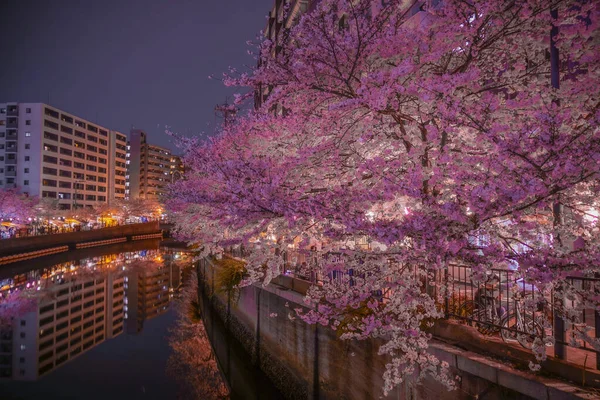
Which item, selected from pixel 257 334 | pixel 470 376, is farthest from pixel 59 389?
pixel 470 376

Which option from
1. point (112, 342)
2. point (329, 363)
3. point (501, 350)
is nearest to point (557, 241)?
point (501, 350)

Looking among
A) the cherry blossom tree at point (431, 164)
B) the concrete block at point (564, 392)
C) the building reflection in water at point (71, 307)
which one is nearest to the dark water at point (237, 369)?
the cherry blossom tree at point (431, 164)

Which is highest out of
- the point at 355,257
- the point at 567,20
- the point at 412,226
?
the point at 567,20

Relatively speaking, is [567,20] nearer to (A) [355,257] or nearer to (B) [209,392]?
(A) [355,257]

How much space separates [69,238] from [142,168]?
3296 inches

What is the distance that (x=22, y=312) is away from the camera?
74.3 feet

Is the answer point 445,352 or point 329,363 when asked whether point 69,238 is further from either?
point 445,352

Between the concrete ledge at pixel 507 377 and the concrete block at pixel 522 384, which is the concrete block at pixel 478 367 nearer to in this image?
the concrete ledge at pixel 507 377

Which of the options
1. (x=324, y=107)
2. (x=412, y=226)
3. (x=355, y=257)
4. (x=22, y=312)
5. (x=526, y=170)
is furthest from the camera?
(x=22, y=312)

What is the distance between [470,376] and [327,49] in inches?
244

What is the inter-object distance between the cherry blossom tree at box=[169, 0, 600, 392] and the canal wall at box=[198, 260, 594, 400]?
1.38 feet

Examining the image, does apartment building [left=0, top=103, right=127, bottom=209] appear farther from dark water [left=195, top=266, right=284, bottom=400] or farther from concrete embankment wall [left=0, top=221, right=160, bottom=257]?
dark water [left=195, top=266, right=284, bottom=400]

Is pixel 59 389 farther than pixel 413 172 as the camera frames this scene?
Yes

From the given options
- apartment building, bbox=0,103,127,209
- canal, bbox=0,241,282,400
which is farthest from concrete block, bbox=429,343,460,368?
apartment building, bbox=0,103,127,209
